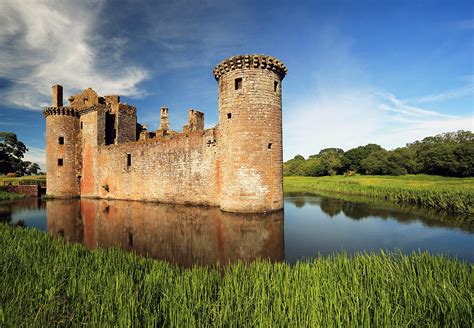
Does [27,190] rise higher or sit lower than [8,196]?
higher

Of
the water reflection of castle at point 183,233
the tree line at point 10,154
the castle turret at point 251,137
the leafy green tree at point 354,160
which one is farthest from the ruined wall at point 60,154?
the leafy green tree at point 354,160

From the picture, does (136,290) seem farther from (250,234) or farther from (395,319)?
(250,234)

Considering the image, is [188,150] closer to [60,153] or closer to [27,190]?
[60,153]

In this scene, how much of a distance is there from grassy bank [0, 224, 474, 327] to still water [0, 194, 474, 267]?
259 cm

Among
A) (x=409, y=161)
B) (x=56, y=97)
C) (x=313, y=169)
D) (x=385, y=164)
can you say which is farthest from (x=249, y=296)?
(x=313, y=169)

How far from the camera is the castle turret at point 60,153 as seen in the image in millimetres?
25203

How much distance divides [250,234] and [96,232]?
21.8 ft

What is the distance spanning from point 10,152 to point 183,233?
72.2 meters

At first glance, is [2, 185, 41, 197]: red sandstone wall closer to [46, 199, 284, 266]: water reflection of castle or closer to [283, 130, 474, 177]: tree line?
[46, 199, 284, 266]: water reflection of castle

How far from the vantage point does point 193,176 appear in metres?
17.7

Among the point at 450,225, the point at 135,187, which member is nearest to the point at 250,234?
the point at 450,225

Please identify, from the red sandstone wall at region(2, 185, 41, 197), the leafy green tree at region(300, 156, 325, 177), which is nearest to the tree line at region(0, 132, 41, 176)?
the red sandstone wall at region(2, 185, 41, 197)

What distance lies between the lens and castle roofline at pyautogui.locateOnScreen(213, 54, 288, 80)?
559 inches

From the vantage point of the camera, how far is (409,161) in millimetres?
60000
